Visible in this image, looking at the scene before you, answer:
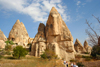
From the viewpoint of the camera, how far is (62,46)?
60.4ft

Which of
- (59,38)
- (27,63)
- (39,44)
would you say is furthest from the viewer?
(59,38)

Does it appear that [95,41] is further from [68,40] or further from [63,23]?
[63,23]

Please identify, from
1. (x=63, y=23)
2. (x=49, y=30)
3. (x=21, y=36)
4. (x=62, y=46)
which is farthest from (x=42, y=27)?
(x=21, y=36)

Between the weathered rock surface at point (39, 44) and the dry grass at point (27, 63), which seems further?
the weathered rock surface at point (39, 44)

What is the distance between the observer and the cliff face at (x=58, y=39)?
18000mm

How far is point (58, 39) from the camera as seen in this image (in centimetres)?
1889

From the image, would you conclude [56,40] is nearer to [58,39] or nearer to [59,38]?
[58,39]

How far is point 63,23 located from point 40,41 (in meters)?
6.03

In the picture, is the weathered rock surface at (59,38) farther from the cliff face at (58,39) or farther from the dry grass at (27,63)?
the dry grass at (27,63)

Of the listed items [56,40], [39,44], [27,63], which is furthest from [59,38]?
[27,63]

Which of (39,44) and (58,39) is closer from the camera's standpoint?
(39,44)

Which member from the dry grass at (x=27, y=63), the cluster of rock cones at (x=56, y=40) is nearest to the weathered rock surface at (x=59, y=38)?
the cluster of rock cones at (x=56, y=40)

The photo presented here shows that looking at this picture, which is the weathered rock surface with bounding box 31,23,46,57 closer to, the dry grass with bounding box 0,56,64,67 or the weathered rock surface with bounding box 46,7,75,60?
the weathered rock surface with bounding box 46,7,75,60

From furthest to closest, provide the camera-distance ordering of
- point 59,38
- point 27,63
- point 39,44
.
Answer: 1. point 59,38
2. point 39,44
3. point 27,63
